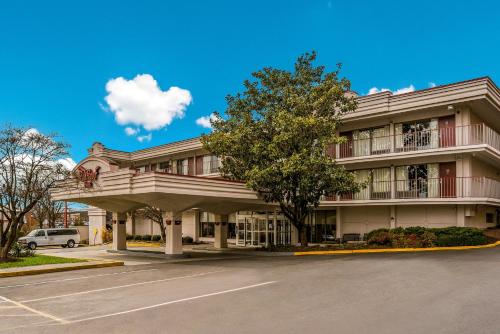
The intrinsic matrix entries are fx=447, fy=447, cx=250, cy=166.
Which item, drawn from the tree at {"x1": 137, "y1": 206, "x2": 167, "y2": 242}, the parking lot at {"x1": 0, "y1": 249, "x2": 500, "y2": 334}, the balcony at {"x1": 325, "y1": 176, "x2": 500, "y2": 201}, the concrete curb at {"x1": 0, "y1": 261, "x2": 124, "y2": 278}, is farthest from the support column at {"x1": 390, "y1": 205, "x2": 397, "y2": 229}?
the tree at {"x1": 137, "y1": 206, "x2": 167, "y2": 242}

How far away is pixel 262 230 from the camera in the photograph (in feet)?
110

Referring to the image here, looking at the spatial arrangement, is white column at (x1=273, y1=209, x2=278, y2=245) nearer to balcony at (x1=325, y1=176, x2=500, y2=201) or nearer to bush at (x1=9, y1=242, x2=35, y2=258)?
balcony at (x1=325, y1=176, x2=500, y2=201)

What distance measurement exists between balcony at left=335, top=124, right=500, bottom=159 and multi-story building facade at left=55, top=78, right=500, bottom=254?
0.06m

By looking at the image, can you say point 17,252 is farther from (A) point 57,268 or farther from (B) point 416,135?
(B) point 416,135

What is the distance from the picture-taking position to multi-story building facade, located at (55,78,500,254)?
2317 cm

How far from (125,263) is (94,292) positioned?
30.5ft

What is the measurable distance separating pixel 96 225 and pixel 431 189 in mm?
32067

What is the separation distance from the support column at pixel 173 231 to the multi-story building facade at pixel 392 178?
0.44 meters

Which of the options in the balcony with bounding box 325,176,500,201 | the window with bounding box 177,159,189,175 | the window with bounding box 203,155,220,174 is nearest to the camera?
the balcony with bounding box 325,176,500,201

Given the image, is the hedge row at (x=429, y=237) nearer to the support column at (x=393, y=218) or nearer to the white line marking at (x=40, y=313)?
the support column at (x=393, y=218)

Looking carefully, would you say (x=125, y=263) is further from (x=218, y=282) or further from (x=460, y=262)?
(x=460, y=262)

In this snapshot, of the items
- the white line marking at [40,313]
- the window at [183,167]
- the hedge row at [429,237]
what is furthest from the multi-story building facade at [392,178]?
the window at [183,167]

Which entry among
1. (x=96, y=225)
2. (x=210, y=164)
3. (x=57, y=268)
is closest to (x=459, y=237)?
(x=57, y=268)

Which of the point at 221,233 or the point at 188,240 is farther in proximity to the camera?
the point at 188,240
